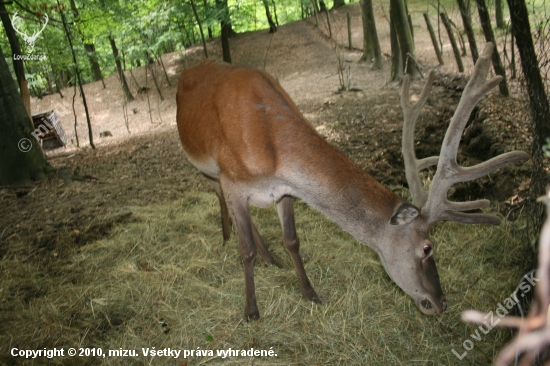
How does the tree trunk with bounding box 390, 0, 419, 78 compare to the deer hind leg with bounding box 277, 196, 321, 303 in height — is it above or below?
above

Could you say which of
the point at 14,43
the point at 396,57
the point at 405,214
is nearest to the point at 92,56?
the point at 14,43

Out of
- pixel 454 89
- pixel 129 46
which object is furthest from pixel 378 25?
pixel 454 89

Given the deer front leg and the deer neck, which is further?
the deer front leg

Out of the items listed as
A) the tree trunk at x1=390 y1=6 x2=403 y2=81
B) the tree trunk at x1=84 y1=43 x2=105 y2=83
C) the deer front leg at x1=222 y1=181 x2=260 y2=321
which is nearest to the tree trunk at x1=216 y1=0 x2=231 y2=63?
the tree trunk at x1=84 y1=43 x2=105 y2=83

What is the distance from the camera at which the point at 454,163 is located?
2.55 meters

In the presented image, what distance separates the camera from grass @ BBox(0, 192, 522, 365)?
2.98 m

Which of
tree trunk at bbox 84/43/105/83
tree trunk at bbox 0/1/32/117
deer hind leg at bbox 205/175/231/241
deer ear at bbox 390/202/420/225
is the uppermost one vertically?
tree trunk at bbox 84/43/105/83

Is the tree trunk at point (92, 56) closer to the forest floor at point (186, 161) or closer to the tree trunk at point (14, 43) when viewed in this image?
the forest floor at point (186, 161)

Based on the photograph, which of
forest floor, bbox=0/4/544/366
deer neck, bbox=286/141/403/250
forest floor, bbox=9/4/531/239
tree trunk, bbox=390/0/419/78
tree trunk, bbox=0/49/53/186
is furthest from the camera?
A: tree trunk, bbox=390/0/419/78

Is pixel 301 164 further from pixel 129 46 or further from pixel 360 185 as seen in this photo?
pixel 129 46

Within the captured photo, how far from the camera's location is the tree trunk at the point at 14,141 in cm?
668

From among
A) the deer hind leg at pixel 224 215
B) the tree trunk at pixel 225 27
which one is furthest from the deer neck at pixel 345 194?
the tree trunk at pixel 225 27

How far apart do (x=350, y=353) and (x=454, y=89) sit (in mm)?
5995

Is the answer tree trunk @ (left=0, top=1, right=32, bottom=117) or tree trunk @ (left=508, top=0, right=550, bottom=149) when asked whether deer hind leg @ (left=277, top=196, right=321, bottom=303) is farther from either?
tree trunk @ (left=0, top=1, right=32, bottom=117)
